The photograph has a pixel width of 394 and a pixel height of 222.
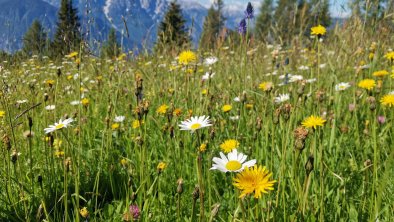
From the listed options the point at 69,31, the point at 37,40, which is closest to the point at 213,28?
the point at 37,40

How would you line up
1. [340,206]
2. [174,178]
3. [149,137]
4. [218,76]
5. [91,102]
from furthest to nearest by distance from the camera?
[218,76] → [91,102] → [149,137] → [174,178] → [340,206]

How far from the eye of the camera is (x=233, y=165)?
0.92 m

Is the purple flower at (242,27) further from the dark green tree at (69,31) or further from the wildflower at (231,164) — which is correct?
the wildflower at (231,164)

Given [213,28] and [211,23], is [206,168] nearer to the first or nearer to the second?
[213,28]

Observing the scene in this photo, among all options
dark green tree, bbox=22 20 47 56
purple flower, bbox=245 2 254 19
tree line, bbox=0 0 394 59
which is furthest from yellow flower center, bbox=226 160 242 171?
dark green tree, bbox=22 20 47 56

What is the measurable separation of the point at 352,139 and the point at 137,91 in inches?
45.5

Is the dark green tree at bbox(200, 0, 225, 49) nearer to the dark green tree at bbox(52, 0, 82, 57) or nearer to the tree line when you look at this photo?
the tree line

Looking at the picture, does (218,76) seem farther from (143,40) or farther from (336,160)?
(336,160)

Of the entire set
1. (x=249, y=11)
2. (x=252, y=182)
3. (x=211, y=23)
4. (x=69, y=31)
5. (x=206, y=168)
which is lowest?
(x=206, y=168)

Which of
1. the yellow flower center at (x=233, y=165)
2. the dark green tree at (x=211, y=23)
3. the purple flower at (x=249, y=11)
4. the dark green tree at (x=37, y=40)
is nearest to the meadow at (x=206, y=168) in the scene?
the yellow flower center at (x=233, y=165)

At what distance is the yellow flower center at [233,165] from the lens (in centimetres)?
90

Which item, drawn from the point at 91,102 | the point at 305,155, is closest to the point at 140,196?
the point at 305,155

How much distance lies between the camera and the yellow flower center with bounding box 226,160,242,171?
90 centimetres

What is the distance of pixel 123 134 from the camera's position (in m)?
2.16
